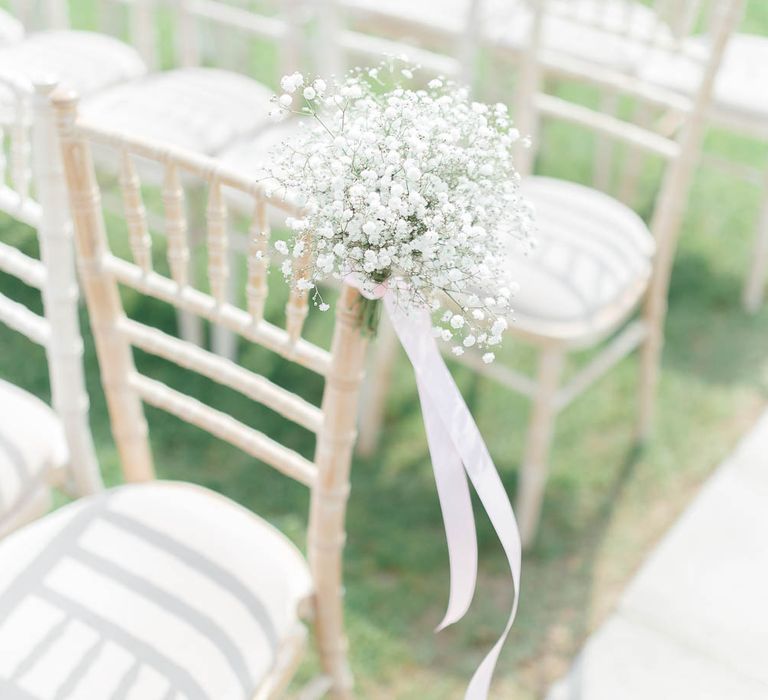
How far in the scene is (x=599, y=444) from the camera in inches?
91.8

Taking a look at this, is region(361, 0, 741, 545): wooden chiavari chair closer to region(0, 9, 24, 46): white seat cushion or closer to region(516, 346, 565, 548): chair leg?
region(516, 346, 565, 548): chair leg

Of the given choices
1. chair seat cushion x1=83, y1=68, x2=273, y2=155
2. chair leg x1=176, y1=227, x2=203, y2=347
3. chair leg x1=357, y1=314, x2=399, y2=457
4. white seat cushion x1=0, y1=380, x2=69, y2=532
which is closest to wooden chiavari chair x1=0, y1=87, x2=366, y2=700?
white seat cushion x1=0, y1=380, x2=69, y2=532

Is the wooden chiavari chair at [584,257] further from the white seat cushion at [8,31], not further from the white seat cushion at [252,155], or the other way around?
the white seat cushion at [8,31]

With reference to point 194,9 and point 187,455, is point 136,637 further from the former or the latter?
point 194,9

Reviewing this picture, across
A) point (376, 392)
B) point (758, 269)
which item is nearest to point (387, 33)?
point (376, 392)

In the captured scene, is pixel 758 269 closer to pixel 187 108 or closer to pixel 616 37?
pixel 616 37

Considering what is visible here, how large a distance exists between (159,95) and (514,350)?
1094 millimetres

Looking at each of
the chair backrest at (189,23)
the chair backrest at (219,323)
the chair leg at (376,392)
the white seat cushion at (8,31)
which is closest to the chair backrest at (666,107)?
the chair leg at (376,392)

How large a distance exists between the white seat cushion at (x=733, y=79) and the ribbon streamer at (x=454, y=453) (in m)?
1.73

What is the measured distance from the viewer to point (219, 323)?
1264 mm

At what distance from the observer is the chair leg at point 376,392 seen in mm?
2107

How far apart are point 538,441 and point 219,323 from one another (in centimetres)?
88

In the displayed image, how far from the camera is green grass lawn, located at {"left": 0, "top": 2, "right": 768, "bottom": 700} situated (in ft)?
6.08

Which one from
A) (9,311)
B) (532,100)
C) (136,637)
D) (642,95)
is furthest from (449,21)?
(136,637)
